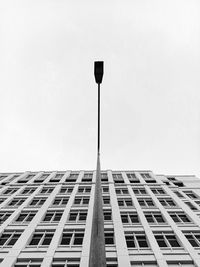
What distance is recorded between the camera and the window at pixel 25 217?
19.4m

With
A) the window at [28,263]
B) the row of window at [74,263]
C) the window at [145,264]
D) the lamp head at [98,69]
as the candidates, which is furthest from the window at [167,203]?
the lamp head at [98,69]

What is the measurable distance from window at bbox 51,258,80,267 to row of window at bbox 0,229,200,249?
4.82ft

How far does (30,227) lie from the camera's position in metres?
17.6

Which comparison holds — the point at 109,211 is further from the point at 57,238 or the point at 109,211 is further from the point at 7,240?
the point at 7,240

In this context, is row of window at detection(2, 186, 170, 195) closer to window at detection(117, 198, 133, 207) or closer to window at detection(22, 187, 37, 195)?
window at detection(22, 187, 37, 195)

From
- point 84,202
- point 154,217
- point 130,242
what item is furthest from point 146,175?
point 130,242

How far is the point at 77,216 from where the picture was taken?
64.9 feet

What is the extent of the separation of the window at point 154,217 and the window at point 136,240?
268 cm

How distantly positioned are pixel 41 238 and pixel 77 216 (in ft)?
14.0

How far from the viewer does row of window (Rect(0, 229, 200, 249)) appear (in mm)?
15364

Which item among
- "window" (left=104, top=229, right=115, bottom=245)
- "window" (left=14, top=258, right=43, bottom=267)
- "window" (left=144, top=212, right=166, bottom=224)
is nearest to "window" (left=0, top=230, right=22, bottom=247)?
"window" (left=14, top=258, right=43, bottom=267)

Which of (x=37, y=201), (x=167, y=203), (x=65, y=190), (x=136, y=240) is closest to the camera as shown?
(x=136, y=240)

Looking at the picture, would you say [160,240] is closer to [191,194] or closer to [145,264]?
[145,264]

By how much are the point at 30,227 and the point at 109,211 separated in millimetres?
7159
